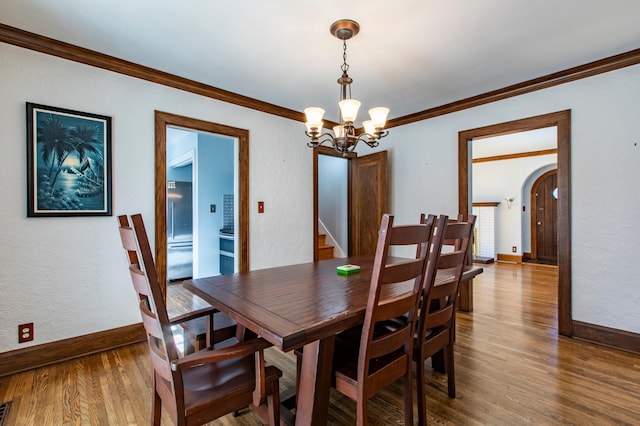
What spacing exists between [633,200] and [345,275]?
255cm

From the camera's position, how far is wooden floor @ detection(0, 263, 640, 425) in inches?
67.3

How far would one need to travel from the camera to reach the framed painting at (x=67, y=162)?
7.34 ft

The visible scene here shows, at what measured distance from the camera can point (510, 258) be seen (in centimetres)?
682

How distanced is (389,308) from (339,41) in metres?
1.97

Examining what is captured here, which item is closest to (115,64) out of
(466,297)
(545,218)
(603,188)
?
(466,297)

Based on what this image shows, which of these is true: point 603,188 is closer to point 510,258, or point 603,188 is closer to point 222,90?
point 222,90

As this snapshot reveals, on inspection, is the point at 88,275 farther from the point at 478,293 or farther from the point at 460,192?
the point at 478,293

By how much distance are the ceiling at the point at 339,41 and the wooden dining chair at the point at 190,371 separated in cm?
155

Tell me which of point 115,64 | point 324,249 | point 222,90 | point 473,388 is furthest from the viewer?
point 324,249

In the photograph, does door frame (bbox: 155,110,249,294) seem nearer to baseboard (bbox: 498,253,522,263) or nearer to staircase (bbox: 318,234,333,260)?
staircase (bbox: 318,234,333,260)

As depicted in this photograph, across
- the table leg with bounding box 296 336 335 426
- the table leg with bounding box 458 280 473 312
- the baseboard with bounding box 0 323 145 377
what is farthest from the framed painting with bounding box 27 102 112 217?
the table leg with bounding box 458 280 473 312

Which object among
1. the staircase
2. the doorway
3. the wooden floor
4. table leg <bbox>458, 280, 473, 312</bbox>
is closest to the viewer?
the wooden floor

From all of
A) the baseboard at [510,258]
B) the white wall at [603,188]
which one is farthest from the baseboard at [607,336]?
the baseboard at [510,258]

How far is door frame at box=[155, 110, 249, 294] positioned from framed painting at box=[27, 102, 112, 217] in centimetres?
38
